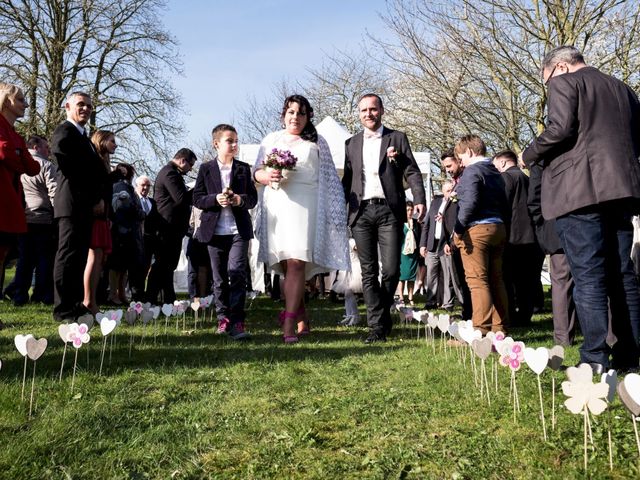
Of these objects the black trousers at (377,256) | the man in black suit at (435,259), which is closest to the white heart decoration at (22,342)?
the black trousers at (377,256)

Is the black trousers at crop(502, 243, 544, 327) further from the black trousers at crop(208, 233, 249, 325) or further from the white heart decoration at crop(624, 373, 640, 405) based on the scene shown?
the white heart decoration at crop(624, 373, 640, 405)

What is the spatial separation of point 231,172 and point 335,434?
142 inches

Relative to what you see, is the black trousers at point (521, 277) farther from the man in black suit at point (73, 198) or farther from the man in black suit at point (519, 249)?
the man in black suit at point (73, 198)

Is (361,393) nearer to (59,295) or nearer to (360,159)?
(360,159)

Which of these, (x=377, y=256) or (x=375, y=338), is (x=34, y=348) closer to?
(x=375, y=338)

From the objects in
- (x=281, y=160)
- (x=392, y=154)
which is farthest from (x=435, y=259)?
(x=281, y=160)

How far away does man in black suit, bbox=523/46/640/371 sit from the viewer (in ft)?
11.4

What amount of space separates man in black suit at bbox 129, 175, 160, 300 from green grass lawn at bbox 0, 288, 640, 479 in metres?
4.03

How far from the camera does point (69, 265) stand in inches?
209

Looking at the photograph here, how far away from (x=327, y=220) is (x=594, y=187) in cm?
243

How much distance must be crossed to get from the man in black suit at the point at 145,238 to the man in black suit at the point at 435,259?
389cm

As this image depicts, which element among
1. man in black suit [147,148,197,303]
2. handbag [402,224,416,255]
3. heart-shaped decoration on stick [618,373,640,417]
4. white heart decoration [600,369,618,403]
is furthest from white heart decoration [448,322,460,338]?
handbag [402,224,416,255]

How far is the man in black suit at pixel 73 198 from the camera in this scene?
17.4ft

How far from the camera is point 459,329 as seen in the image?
11.4ft
